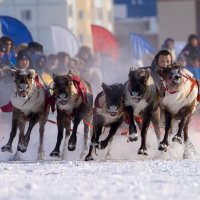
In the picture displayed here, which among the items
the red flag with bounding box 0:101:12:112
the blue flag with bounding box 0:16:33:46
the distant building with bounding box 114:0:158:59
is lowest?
the distant building with bounding box 114:0:158:59

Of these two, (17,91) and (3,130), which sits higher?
(17,91)

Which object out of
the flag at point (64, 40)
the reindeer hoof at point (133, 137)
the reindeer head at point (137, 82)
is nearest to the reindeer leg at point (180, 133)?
the reindeer hoof at point (133, 137)

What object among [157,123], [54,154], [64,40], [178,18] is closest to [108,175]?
[54,154]

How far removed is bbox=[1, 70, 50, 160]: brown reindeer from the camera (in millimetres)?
11188

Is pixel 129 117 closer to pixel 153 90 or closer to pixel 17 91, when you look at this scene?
pixel 153 90

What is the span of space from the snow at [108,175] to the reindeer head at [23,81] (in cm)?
74

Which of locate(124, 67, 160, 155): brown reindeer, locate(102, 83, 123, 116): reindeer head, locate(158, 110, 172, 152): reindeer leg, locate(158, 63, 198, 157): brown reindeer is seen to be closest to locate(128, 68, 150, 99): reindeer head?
locate(124, 67, 160, 155): brown reindeer

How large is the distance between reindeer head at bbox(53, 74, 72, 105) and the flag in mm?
9382

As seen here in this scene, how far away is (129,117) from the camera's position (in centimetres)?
1109

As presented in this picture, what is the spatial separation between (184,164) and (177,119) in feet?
4.53

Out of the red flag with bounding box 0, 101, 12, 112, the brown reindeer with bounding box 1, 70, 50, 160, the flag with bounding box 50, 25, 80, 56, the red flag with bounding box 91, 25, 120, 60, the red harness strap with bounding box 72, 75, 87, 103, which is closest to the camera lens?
the brown reindeer with bounding box 1, 70, 50, 160

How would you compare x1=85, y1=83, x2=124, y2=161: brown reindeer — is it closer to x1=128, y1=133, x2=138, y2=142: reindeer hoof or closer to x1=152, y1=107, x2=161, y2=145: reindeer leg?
x1=128, y1=133, x2=138, y2=142: reindeer hoof

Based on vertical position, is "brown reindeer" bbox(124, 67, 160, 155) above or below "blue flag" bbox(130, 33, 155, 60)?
above

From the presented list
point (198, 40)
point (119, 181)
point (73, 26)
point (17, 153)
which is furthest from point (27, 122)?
point (73, 26)
